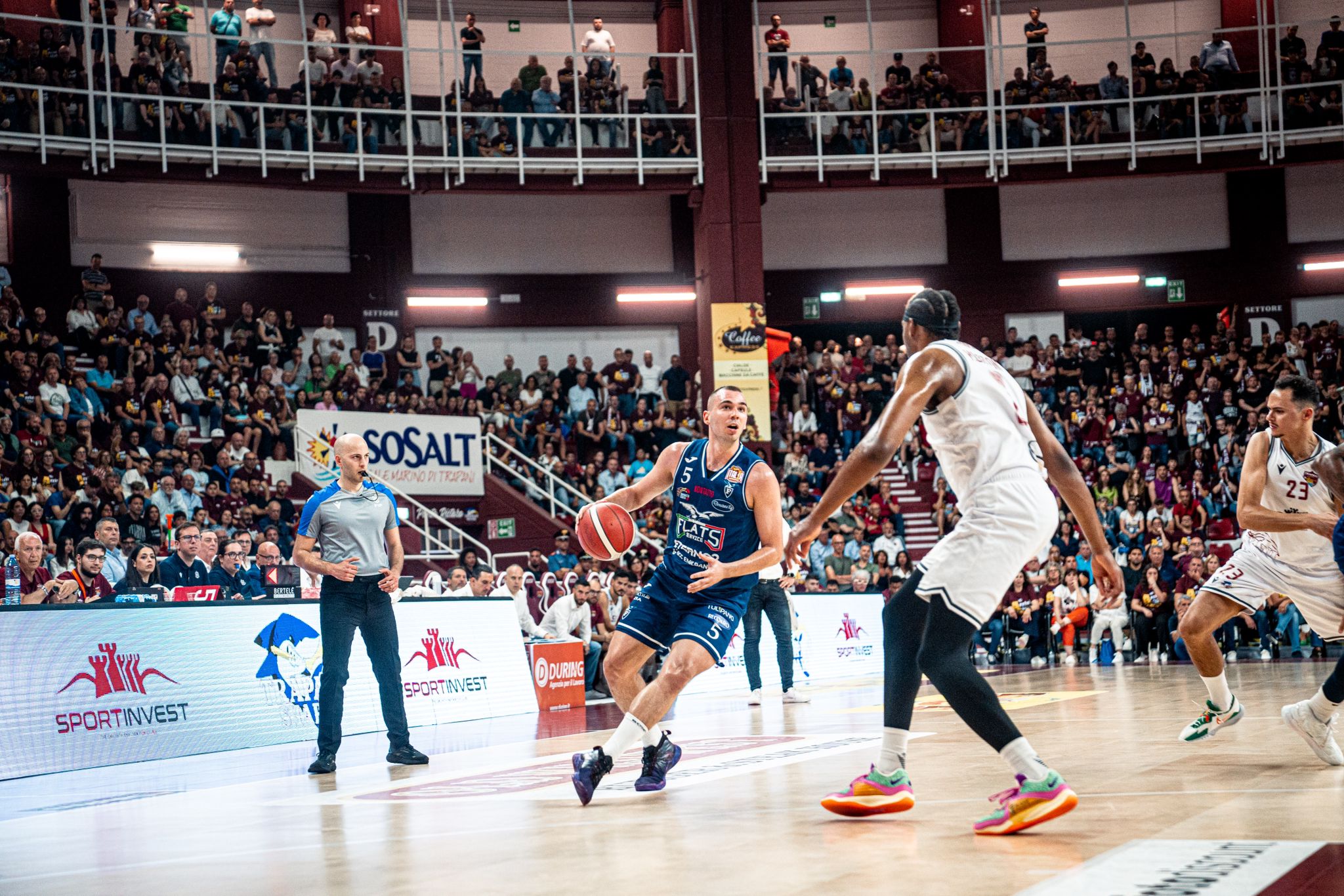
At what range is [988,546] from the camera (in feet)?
15.9

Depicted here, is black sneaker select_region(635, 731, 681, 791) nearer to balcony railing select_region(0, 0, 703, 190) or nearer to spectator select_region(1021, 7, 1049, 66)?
balcony railing select_region(0, 0, 703, 190)

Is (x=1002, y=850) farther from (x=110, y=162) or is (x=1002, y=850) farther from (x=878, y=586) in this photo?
(x=110, y=162)

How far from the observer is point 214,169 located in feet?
75.9

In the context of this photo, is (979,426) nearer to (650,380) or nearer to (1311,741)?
(1311,741)

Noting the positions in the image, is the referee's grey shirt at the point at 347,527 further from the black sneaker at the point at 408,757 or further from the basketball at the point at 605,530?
the basketball at the point at 605,530

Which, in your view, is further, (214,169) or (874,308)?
(874,308)

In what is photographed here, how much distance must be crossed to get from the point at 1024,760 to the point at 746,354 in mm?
20480

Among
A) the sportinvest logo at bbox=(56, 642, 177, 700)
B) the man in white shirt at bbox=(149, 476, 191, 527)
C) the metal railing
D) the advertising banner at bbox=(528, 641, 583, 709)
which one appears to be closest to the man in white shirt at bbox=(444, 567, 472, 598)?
the advertising banner at bbox=(528, 641, 583, 709)

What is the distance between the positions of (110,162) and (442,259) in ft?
27.7

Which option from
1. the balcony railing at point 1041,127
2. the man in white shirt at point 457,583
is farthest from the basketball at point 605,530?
the balcony railing at point 1041,127

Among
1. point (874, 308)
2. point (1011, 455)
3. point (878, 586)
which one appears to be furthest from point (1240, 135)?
point (1011, 455)

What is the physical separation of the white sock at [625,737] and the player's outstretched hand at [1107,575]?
2.07m

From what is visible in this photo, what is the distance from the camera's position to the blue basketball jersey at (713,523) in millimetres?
6398

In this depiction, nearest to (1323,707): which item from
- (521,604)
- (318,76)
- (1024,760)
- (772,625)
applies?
(1024,760)
